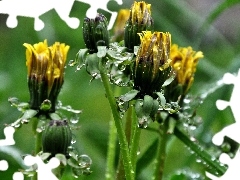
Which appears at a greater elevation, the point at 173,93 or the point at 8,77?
the point at 173,93

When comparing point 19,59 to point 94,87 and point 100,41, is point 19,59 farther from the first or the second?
point 100,41

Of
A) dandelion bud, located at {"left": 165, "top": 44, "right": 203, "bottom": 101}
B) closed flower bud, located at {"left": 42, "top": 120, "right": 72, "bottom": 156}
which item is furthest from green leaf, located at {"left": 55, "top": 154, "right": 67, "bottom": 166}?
dandelion bud, located at {"left": 165, "top": 44, "right": 203, "bottom": 101}

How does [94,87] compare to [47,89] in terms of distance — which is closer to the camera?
[47,89]

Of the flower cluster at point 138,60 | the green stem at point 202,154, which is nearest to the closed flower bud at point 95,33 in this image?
the flower cluster at point 138,60

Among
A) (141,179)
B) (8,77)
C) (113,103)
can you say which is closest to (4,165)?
(113,103)

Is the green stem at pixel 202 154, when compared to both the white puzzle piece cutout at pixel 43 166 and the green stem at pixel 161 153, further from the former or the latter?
the white puzzle piece cutout at pixel 43 166

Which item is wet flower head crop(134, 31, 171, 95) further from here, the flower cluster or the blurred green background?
the blurred green background
